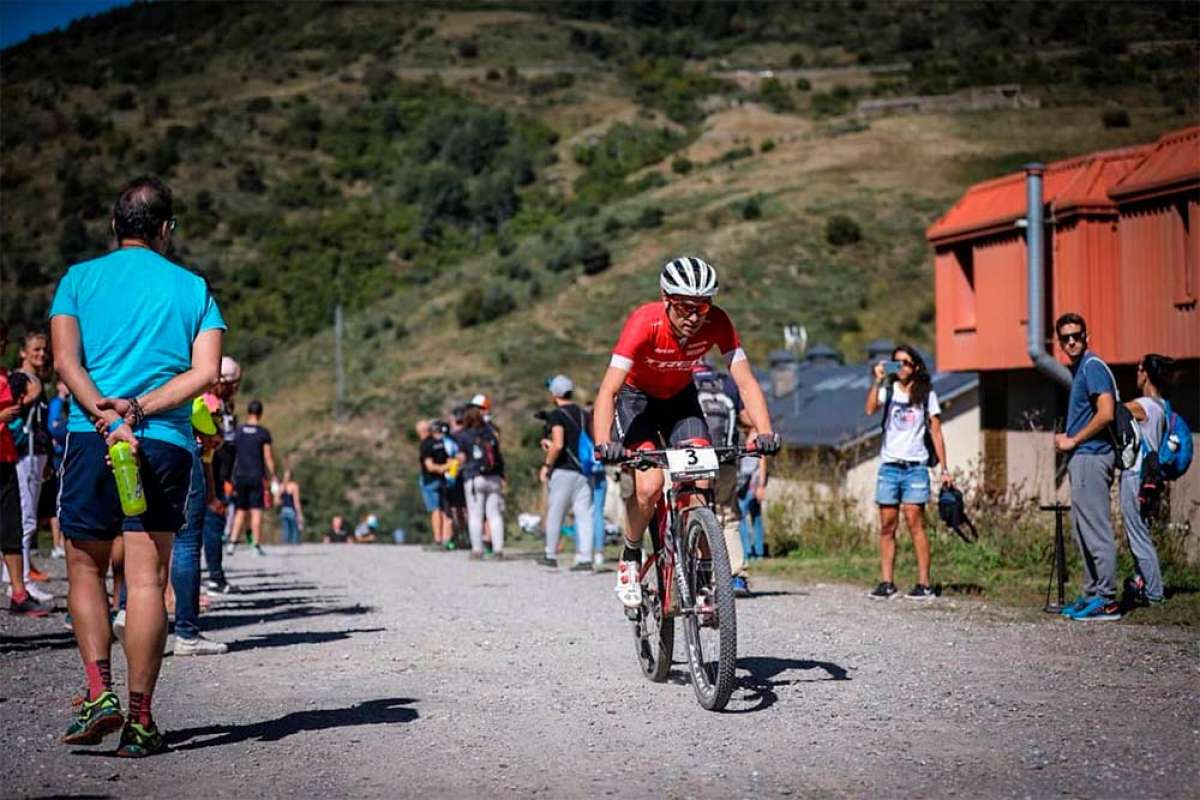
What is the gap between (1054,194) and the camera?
87.7 ft

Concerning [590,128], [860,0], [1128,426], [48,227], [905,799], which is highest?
[860,0]

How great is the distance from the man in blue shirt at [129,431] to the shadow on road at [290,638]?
4003mm

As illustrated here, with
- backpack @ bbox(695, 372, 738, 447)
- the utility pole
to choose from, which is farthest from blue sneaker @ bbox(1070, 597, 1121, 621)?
the utility pole

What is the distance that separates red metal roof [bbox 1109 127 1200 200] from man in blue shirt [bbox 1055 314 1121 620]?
408 inches

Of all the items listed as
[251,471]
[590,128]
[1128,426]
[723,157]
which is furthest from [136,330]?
[590,128]

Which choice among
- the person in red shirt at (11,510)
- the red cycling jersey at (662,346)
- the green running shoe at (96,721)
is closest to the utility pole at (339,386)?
the person in red shirt at (11,510)

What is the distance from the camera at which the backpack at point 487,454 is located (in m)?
20.4

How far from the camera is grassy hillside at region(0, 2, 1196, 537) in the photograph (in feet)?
230

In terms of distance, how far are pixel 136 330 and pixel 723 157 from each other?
97369mm

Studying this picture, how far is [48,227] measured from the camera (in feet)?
337

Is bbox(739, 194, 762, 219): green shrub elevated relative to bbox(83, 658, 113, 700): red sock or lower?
elevated

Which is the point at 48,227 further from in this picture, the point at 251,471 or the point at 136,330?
the point at 136,330

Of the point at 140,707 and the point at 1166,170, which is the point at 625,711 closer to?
the point at 140,707

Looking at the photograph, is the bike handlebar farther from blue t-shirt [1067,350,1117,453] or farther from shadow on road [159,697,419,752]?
blue t-shirt [1067,350,1117,453]
